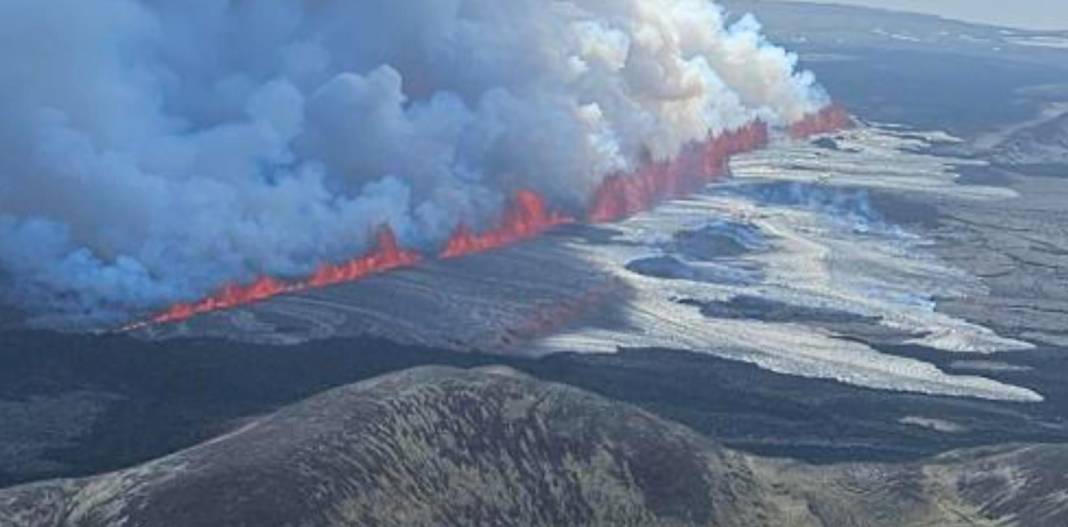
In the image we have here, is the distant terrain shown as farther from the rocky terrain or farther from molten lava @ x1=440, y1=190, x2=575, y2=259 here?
molten lava @ x1=440, y1=190, x2=575, y2=259

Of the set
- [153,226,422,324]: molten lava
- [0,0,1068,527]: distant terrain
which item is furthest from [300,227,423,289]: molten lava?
[0,0,1068,527]: distant terrain

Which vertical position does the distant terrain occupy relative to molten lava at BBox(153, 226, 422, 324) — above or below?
below

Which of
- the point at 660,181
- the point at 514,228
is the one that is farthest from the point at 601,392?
the point at 660,181

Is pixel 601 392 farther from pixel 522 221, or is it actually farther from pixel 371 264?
pixel 522 221

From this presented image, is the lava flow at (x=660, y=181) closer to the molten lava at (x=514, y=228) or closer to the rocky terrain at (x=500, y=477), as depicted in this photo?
the molten lava at (x=514, y=228)

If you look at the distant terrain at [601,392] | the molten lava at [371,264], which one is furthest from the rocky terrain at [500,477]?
the molten lava at [371,264]

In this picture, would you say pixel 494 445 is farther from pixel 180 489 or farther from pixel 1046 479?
pixel 1046 479

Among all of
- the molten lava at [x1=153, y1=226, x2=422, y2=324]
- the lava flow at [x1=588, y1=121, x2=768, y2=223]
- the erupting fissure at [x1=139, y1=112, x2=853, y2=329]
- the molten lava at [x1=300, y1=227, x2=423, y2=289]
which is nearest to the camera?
the molten lava at [x1=153, y1=226, x2=422, y2=324]
